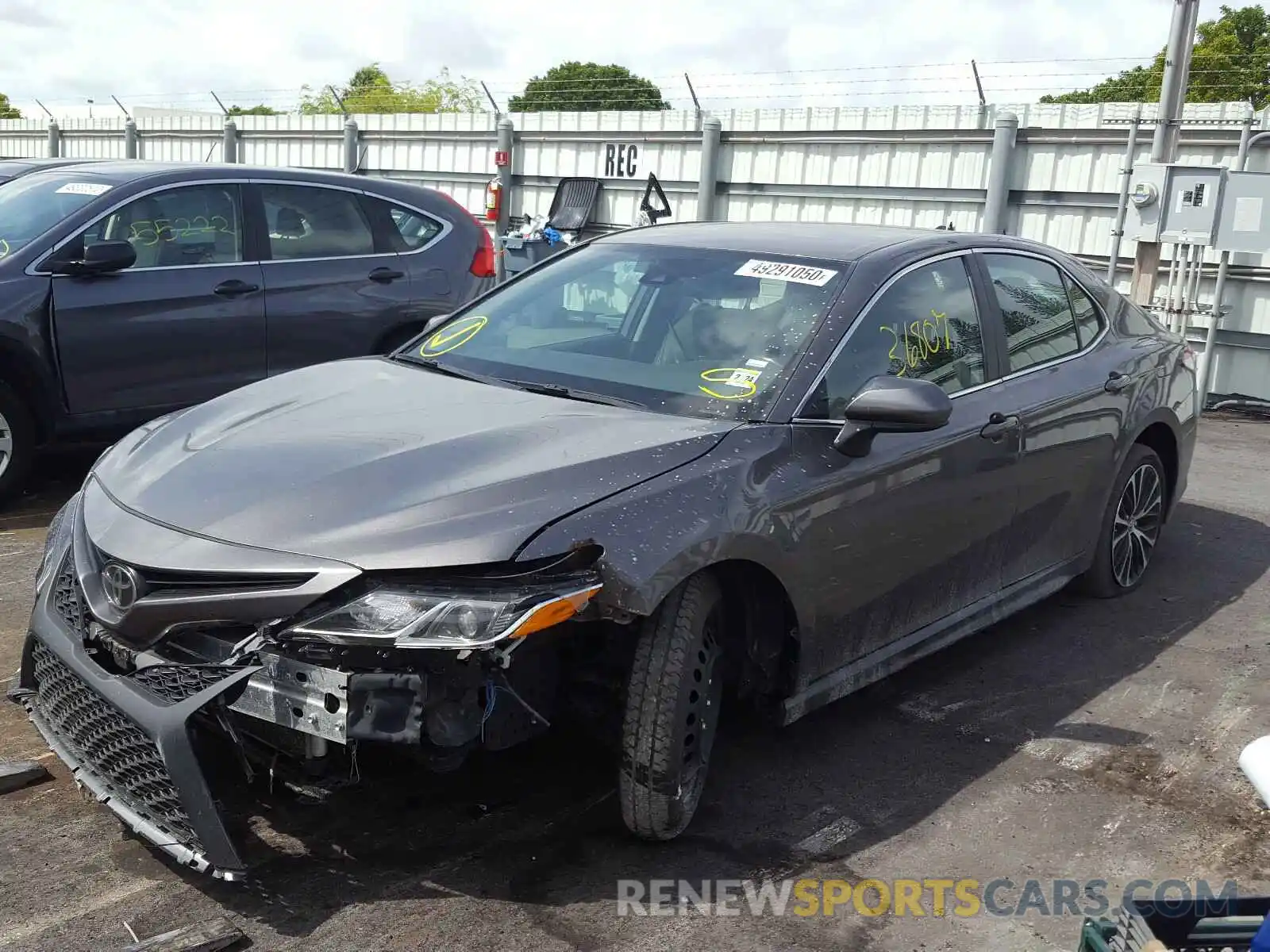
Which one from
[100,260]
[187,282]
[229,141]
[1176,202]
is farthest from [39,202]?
[229,141]

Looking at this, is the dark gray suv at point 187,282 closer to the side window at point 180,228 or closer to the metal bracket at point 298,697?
the side window at point 180,228

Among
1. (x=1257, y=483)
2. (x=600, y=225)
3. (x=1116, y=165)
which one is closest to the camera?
(x=1257, y=483)

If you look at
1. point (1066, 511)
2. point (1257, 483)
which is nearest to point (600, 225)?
point (1257, 483)

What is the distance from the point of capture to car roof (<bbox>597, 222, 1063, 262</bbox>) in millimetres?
4270

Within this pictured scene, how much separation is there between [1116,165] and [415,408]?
358 inches

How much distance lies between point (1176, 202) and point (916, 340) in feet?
22.6

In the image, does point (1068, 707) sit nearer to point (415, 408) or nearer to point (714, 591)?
point (714, 591)

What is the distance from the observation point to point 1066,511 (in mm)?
4926

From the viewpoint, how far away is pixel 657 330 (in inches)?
160

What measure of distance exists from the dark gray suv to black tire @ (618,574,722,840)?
4.23m

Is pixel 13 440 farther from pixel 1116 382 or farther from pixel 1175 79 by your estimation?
pixel 1175 79

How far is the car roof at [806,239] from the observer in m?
4.27

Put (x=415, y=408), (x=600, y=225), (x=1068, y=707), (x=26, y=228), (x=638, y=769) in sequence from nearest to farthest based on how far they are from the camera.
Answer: (x=638, y=769), (x=415, y=408), (x=1068, y=707), (x=26, y=228), (x=600, y=225)

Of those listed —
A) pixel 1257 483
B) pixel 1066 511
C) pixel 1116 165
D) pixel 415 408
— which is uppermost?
pixel 1116 165
